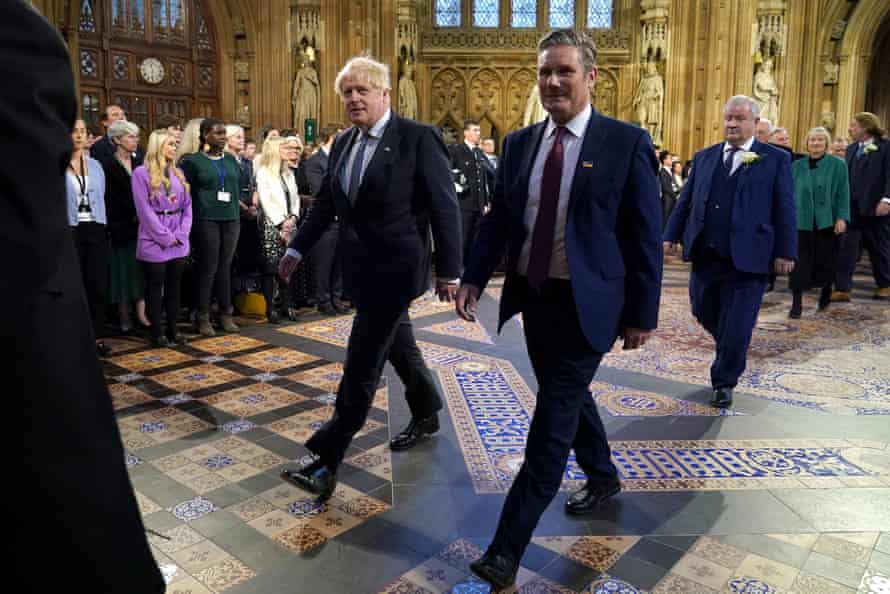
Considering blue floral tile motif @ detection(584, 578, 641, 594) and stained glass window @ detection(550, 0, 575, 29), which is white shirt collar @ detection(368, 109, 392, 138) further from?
stained glass window @ detection(550, 0, 575, 29)

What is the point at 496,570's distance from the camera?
7.49 ft

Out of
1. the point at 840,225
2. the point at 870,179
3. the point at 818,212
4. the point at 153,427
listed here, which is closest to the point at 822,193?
the point at 818,212

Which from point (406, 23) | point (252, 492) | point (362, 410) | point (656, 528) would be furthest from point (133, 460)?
point (406, 23)

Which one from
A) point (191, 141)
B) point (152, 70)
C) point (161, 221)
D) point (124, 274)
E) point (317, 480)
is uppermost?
point (152, 70)

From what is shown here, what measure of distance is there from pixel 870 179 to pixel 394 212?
745 cm

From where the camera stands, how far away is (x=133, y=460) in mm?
3465

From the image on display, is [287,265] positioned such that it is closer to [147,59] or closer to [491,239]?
[491,239]

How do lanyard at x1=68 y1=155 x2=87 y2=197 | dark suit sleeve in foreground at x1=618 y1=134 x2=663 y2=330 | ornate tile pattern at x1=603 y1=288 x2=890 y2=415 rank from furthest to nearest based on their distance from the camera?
lanyard at x1=68 y1=155 x2=87 y2=197 → ornate tile pattern at x1=603 y1=288 x2=890 y2=415 → dark suit sleeve in foreground at x1=618 y1=134 x2=663 y2=330

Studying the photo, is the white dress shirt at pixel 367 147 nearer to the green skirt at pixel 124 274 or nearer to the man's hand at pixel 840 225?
the green skirt at pixel 124 274

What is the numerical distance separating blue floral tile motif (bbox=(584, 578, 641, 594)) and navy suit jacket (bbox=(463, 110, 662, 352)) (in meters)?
0.79

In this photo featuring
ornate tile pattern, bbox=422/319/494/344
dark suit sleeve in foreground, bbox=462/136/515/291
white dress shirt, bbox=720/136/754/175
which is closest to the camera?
dark suit sleeve in foreground, bbox=462/136/515/291

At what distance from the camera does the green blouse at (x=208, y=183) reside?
592cm

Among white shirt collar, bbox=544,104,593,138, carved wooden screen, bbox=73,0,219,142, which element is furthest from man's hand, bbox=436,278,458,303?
carved wooden screen, bbox=73,0,219,142

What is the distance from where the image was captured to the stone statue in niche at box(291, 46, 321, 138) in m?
13.7
